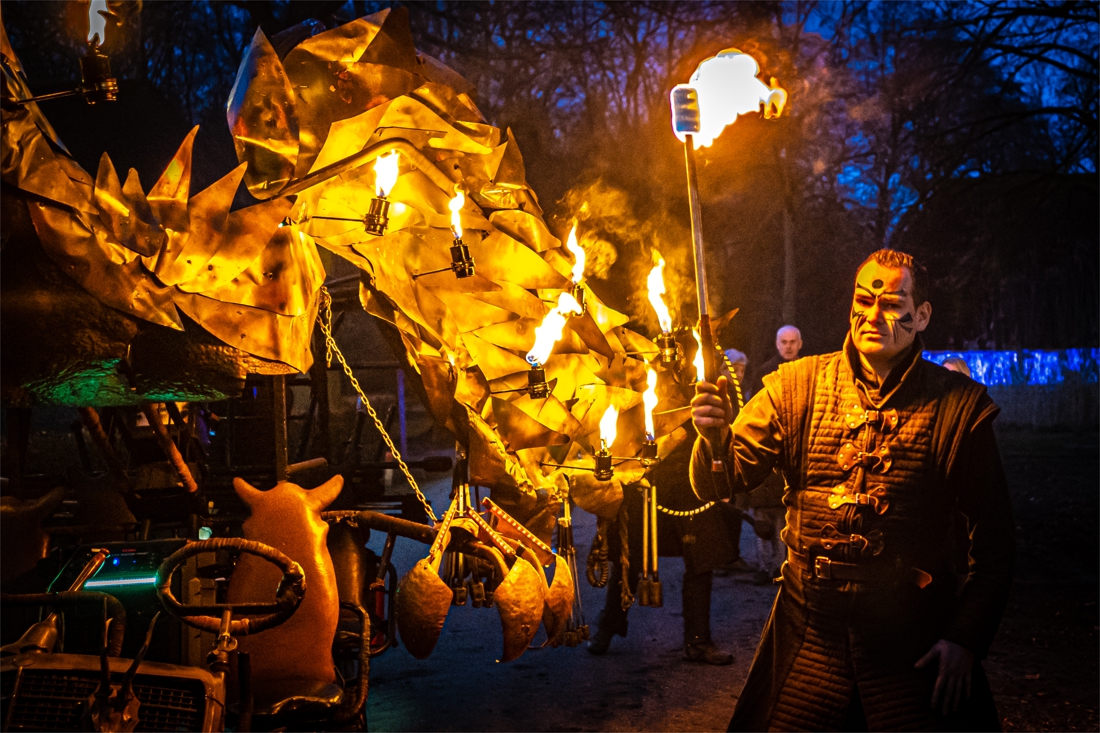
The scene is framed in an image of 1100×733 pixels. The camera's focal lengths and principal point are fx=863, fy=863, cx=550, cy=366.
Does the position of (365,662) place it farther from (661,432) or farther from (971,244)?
(971,244)

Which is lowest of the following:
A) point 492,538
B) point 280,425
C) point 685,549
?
point 685,549

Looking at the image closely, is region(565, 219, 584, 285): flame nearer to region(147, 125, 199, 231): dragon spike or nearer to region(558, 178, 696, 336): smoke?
region(558, 178, 696, 336): smoke

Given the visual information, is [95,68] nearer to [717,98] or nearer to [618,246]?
[717,98]

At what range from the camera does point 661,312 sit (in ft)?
15.0

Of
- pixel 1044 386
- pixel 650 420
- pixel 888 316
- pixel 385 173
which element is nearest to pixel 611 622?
pixel 650 420

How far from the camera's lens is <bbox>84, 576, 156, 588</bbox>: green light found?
3.65 m

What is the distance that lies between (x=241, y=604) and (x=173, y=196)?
161 cm

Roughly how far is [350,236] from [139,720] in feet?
7.06

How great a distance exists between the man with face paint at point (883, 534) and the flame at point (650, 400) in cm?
111

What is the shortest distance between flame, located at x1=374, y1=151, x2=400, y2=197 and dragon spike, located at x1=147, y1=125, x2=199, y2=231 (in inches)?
28.5

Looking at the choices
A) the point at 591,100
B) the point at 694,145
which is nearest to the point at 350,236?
the point at 694,145

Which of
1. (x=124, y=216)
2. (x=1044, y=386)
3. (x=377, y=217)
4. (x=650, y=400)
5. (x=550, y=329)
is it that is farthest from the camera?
(x=1044, y=386)

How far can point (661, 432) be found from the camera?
16.5ft

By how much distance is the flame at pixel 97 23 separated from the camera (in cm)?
308
